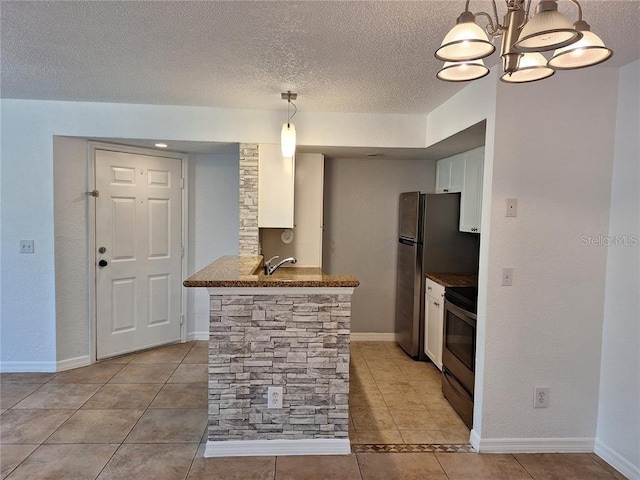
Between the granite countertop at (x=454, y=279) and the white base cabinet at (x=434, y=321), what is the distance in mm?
46

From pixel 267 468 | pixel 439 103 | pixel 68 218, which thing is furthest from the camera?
pixel 68 218

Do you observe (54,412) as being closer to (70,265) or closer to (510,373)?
(70,265)

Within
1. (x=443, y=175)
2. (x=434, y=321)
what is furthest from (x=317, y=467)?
(x=443, y=175)

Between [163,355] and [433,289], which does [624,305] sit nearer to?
[433,289]

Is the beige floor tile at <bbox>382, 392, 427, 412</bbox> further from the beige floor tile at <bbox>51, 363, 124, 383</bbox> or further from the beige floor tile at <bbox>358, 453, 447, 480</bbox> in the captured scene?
the beige floor tile at <bbox>51, 363, 124, 383</bbox>

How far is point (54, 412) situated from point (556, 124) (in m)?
3.71

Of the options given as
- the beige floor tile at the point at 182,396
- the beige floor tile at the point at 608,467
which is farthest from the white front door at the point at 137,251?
the beige floor tile at the point at 608,467

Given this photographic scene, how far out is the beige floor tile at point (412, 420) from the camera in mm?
2555

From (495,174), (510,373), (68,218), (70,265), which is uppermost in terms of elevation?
(495,174)

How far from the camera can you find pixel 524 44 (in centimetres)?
108

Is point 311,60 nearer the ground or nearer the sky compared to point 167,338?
nearer the sky

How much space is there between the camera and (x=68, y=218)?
10.8 feet

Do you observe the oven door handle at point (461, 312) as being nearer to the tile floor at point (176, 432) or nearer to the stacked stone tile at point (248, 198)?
the tile floor at point (176, 432)

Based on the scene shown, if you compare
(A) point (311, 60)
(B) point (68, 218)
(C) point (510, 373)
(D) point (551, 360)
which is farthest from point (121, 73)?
(D) point (551, 360)
